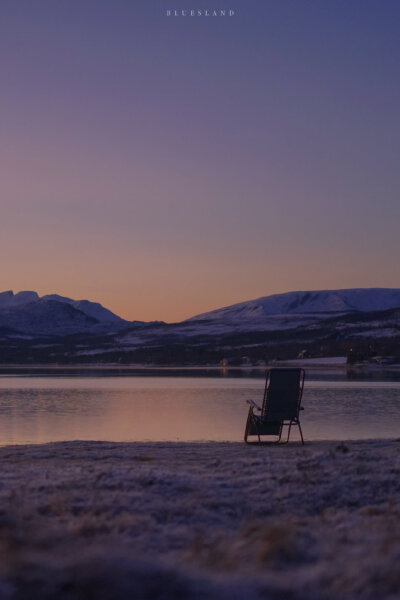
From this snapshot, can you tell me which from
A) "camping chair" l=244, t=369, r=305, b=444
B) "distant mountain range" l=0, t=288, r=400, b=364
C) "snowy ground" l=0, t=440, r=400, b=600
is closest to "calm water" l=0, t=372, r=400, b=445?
"camping chair" l=244, t=369, r=305, b=444

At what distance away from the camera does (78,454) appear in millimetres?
10266

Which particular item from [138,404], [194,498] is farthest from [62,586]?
[138,404]

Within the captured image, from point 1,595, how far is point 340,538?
2294 millimetres

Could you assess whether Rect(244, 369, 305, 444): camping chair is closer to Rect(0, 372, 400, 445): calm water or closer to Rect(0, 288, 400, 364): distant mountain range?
Rect(0, 372, 400, 445): calm water

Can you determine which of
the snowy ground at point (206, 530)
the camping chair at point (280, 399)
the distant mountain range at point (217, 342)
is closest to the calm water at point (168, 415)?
the camping chair at point (280, 399)

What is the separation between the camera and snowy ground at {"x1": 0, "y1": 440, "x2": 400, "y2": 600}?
138 inches

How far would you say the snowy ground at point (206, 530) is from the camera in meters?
3.51

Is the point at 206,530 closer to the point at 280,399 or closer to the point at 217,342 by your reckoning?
the point at 280,399

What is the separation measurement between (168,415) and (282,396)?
27.2 feet

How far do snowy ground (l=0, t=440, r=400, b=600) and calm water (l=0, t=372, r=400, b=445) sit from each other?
7019 millimetres

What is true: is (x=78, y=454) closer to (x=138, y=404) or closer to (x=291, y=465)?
(x=291, y=465)

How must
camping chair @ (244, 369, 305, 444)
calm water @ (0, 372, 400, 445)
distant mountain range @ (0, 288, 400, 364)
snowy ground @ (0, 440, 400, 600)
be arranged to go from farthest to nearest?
1. distant mountain range @ (0, 288, 400, 364)
2. calm water @ (0, 372, 400, 445)
3. camping chair @ (244, 369, 305, 444)
4. snowy ground @ (0, 440, 400, 600)

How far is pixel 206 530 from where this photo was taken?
16.4ft

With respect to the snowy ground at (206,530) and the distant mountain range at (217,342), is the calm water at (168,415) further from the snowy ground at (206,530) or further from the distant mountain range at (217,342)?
the distant mountain range at (217,342)
